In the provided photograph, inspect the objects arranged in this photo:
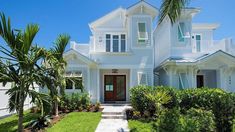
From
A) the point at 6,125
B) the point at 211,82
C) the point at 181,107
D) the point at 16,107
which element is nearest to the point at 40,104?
the point at 16,107

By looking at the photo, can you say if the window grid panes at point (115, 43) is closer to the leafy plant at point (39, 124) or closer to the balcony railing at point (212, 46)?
the balcony railing at point (212, 46)

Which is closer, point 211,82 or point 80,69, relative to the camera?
point 80,69

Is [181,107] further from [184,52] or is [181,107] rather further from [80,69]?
[80,69]

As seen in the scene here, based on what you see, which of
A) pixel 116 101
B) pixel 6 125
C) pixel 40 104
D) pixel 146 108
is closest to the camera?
pixel 40 104

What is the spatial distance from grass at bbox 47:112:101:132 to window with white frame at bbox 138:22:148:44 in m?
8.11

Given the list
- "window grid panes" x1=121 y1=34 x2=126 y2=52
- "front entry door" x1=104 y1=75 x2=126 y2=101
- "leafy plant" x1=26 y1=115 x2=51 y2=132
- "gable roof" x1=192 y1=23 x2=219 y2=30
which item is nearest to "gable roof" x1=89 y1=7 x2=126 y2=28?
"window grid panes" x1=121 y1=34 x2=126 y2=52

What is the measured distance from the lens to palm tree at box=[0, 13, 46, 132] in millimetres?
8570

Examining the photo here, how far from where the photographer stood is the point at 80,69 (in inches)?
786

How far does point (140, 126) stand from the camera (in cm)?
1264

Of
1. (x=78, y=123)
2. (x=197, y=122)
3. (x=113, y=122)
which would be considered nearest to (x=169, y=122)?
(x=197, y=122)

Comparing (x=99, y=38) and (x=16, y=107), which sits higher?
(x=99, y=38)

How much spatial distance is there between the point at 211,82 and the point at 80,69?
12.0 meters

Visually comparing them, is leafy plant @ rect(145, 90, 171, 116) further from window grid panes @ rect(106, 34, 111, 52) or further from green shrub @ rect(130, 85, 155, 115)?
window grid panes @ rect(106, 34, 111, 52)

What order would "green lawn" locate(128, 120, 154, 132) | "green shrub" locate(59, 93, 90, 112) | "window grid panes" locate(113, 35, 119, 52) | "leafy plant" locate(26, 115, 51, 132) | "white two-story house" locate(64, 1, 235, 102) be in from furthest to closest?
"window grid panes" locate(113, 35, 119, 52) < "white two-story house" locate(64, 1, 235, 102) < "green shrub" locate(59, 93, 90, 112) < "leafy plant" locate(26, 115, 51, 132) < "green lawn" locate(128, 120, 154, 132)
